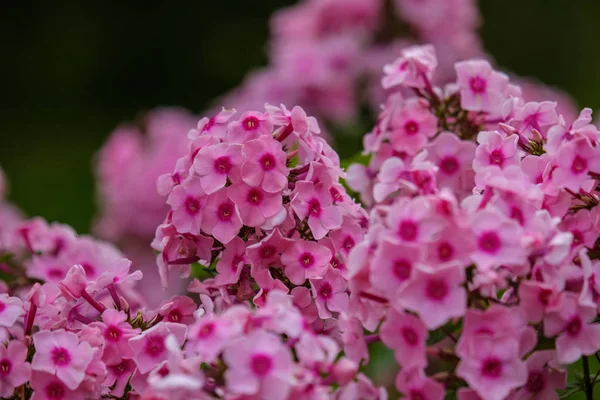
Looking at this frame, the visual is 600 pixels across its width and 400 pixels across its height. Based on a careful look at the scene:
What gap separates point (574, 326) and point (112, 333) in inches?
19.8

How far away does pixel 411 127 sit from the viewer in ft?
4.22

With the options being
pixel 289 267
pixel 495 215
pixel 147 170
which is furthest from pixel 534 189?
pixel 147 170

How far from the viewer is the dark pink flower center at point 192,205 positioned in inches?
41.6

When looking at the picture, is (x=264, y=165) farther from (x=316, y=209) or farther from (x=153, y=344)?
(x=153, y=344)

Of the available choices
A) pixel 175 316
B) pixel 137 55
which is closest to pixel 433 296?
pixel 175 316

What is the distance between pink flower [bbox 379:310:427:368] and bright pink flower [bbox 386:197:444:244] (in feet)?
0.26

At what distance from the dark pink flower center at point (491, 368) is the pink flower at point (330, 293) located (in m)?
0.22

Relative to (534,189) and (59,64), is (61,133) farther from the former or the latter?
(534,189)

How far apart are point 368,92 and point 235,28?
4171mm

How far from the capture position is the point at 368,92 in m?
2.16

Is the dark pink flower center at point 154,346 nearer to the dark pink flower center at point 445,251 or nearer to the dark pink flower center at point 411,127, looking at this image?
the dark pink flower center at point 445,251

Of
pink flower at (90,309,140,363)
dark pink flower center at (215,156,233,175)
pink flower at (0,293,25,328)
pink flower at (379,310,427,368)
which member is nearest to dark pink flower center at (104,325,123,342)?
pink flower at (90,309,140,363)

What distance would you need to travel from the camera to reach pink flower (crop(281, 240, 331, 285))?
3.41 ft

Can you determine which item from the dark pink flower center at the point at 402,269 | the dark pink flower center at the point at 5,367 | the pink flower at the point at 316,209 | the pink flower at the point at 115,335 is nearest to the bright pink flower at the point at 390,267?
the dark pink flower center at the point at 402,269
